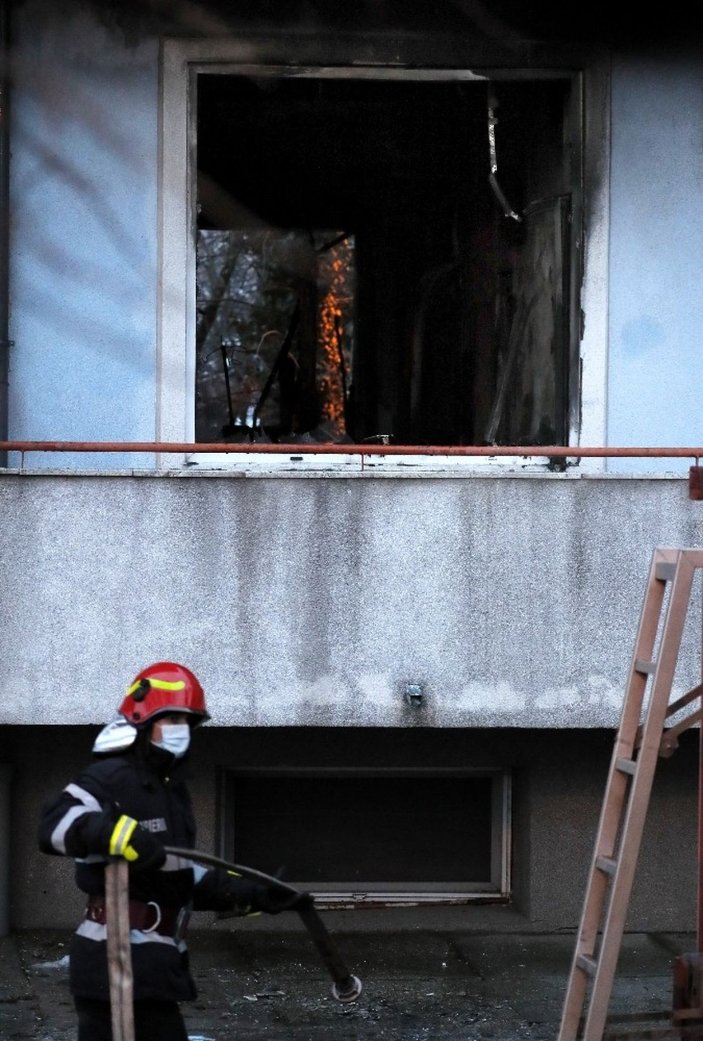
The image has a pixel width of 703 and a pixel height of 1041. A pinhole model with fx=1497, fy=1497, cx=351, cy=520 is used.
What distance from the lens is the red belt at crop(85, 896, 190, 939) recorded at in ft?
14.0

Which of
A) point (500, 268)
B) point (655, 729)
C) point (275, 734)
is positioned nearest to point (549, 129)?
point (500, 268)

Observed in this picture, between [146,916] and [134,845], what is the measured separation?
34 cm

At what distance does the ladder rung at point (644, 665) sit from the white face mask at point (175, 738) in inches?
57.2

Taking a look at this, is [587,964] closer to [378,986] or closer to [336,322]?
[378,986]

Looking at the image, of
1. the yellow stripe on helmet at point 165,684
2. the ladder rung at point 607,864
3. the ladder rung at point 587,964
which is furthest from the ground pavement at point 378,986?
the yellow stripe on helmet at point 165,684

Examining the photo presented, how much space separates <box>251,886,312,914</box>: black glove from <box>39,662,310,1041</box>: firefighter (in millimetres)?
10

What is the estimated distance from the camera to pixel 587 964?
4684mm

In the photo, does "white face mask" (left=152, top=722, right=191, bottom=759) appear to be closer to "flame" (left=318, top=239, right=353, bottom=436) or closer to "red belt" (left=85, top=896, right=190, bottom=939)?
"red belt" (left=85, top=896, right=190, bottom=939)

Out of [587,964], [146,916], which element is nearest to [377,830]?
[587,964]

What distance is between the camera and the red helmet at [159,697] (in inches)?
169

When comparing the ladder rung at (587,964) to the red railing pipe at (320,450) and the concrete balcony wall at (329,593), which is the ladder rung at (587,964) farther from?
the red railing pipe at (320,450)

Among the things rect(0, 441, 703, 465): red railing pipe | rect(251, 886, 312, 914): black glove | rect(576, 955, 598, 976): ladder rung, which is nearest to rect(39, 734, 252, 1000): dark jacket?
rect(251, 886, 312, 914): black glove

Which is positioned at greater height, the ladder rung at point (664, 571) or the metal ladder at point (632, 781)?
the ladder rung at point (664, 571)

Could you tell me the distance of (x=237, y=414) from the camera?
313 inches
